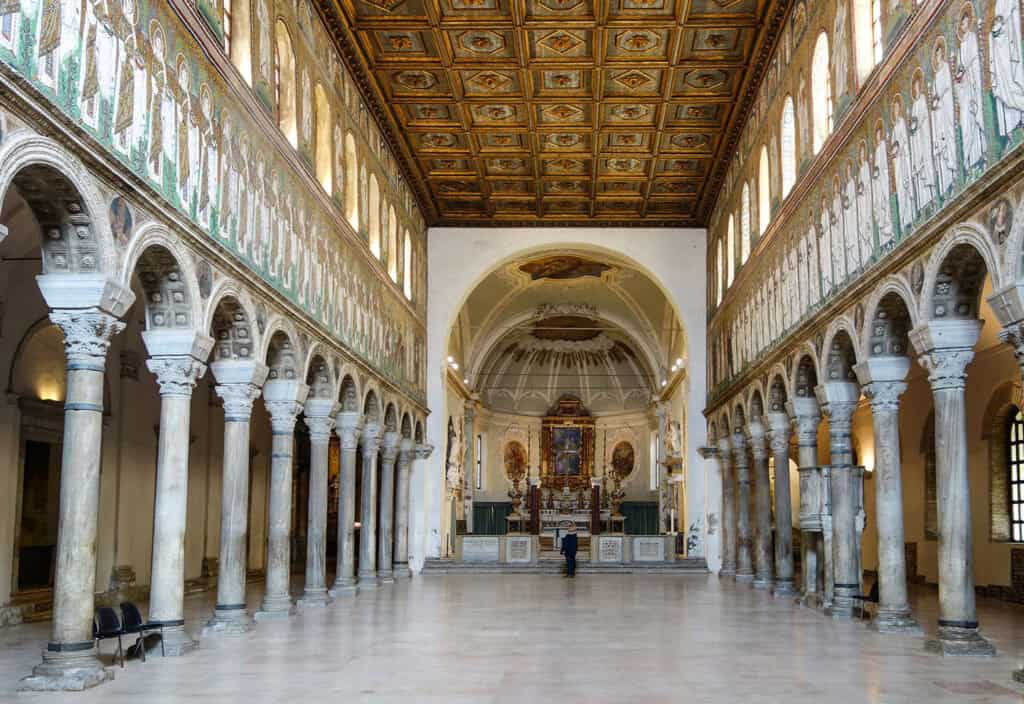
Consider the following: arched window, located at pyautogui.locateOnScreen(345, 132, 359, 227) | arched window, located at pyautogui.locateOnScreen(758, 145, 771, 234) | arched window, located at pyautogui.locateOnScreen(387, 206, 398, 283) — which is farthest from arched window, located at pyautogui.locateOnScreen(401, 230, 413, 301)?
arched window, located at pyautogui.locateOnScreen(758, 145, 771, 234)

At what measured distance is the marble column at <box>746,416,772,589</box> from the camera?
27078 millimetres

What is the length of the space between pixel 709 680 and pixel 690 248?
25.9 m

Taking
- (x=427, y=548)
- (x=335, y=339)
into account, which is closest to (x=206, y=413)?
(x=335, y=339)

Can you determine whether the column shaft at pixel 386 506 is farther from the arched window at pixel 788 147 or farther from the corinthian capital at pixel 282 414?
the arched window at pixel 788 147

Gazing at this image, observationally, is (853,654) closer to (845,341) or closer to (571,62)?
(845,341)

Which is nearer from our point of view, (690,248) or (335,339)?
(335,339)

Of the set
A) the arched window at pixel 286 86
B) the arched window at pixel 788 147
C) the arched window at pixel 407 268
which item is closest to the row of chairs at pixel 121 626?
the arched window at pixel 286 86

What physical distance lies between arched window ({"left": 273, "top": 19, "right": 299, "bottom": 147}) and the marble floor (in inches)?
352

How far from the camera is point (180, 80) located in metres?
14.4

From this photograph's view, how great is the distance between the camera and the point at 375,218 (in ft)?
93.2

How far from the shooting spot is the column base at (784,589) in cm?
2511

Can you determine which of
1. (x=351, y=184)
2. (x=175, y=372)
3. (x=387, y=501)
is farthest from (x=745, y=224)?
(x=175, y=372)

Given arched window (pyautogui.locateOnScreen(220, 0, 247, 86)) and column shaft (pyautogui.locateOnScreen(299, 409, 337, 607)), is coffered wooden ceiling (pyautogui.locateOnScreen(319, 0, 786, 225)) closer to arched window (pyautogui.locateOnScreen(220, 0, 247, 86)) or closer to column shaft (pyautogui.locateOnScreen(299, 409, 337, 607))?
arched window (pyautogui.locateOnScreen(220, 0, 247, 86))

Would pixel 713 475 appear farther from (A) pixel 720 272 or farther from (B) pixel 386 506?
(B) pixel 386 506
